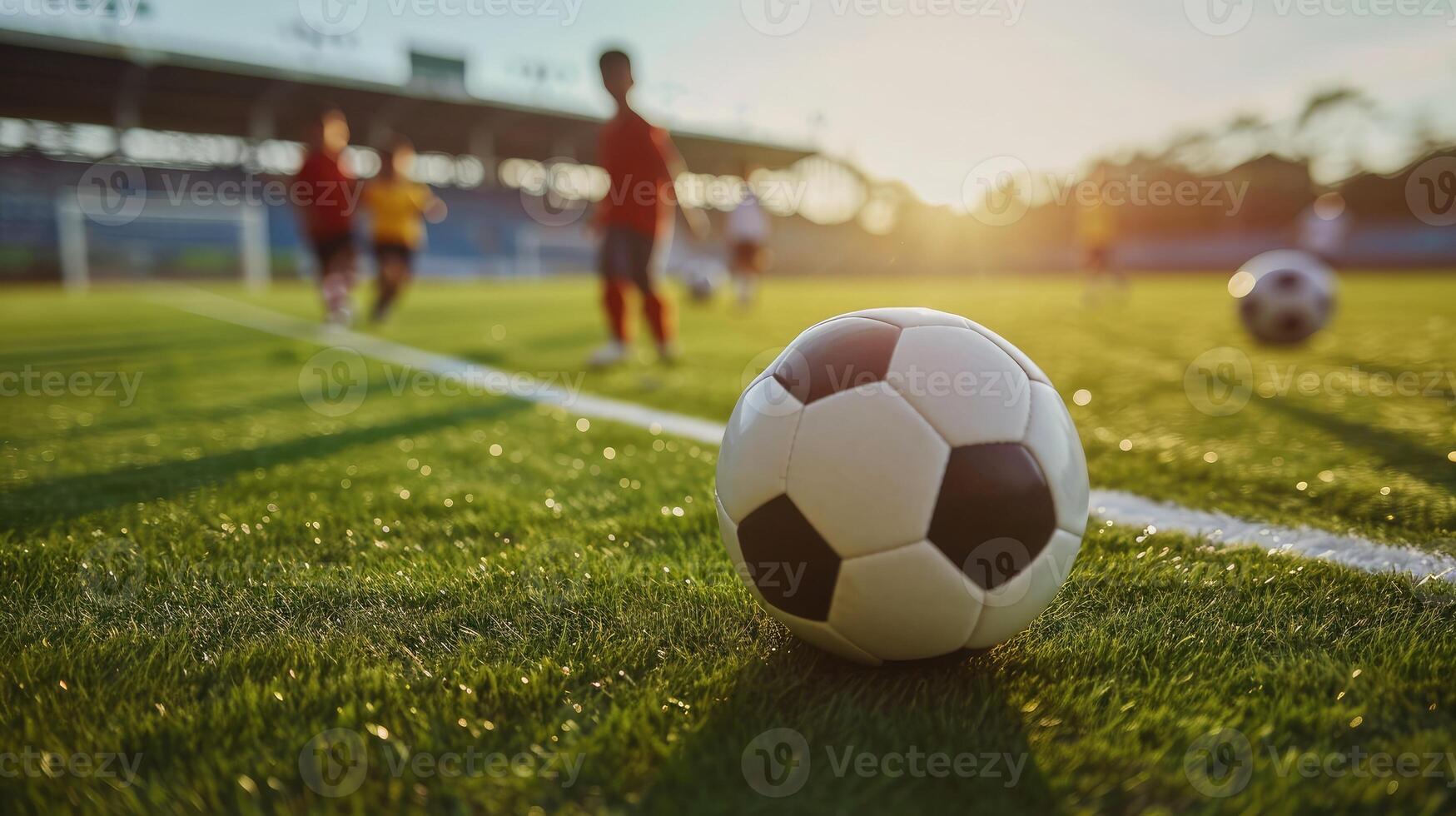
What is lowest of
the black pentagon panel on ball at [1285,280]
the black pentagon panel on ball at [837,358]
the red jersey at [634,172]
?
the black pentagon panel on ball at [837,358]

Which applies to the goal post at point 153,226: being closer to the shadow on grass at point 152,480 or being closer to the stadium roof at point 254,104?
the stadium roof at point 254,104

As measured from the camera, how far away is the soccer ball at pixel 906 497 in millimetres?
1354

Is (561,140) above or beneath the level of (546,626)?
above

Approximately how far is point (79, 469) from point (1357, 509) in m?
4.62

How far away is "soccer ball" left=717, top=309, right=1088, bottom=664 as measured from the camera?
135 cm

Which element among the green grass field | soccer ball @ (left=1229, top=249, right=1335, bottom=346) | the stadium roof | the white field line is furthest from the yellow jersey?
the stadium roof

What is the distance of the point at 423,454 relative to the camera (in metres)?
3.36

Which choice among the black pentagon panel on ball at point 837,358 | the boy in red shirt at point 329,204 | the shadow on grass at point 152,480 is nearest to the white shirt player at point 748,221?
the boy in red shirt at point 329,204

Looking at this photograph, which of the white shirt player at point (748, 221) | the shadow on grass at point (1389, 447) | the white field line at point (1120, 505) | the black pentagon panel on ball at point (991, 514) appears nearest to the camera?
the black pentagon panel on ball at point (991, 514)

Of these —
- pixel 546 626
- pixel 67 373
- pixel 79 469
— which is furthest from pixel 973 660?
pixel 67 373

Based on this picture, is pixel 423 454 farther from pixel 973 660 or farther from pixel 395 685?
pixel 973 660

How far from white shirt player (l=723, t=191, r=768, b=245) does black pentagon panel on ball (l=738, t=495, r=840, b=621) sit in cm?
1162

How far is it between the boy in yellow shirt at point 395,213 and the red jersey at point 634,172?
467cm

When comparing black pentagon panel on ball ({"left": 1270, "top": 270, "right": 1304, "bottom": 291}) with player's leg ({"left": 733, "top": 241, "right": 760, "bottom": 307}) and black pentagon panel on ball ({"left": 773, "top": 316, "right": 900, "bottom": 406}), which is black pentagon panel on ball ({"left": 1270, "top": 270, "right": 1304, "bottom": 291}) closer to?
black pentagon panel on ball ({"left": 773, "top": 316, "right": 900, "bottom": 406})
